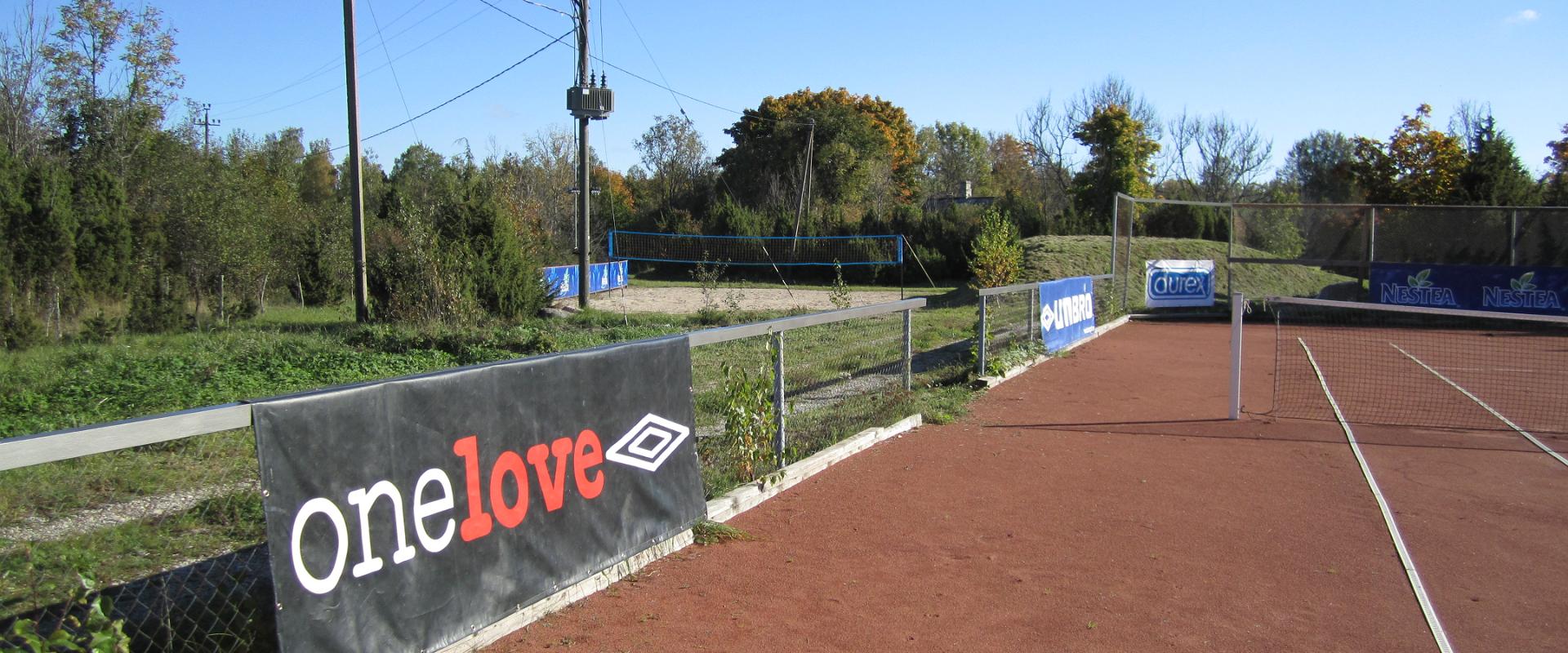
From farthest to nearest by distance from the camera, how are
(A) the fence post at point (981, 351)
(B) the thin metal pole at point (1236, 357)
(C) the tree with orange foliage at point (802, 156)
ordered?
(C) the tree with orange foliage at point (802, 156) → (A) the fence post at point (981, 351) → (B) the thin metal pole at point (1236, 357)

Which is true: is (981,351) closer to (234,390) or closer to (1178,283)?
(234,390)

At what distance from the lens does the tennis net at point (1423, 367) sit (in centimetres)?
1150

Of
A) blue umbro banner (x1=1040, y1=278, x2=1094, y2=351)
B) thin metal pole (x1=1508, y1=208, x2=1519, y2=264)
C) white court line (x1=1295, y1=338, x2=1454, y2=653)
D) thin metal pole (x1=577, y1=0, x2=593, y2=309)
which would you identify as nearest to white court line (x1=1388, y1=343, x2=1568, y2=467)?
white court line (x1=1295, y1=338, x2=1454, y2=653)

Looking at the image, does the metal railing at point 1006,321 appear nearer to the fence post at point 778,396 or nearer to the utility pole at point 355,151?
the fence post at point 778,396

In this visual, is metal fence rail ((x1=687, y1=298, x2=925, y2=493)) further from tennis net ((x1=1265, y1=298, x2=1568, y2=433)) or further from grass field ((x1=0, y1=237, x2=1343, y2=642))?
tennis net ((x1=1265, y1=298, x2=1568, y2=433))

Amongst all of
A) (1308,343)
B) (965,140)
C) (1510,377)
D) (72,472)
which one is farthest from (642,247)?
(965,140)

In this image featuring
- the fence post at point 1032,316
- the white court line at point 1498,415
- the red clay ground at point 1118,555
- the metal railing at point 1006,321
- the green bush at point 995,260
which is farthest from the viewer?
the green bush at point 995,260

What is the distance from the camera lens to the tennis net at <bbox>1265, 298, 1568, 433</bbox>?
1150cm

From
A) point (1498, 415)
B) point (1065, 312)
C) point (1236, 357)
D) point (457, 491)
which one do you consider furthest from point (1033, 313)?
point (457, 491)

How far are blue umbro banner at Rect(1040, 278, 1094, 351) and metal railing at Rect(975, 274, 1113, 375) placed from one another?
19 centimetres

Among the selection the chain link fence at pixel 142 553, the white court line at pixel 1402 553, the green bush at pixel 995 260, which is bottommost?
the white court line at pixel 1402 553

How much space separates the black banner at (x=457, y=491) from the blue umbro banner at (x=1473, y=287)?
23170mm

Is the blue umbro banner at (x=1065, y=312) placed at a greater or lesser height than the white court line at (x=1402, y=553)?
greater

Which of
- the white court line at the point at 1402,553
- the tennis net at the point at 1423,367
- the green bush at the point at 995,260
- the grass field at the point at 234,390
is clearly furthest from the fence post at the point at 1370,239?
the white court line at the point at 1402,553
